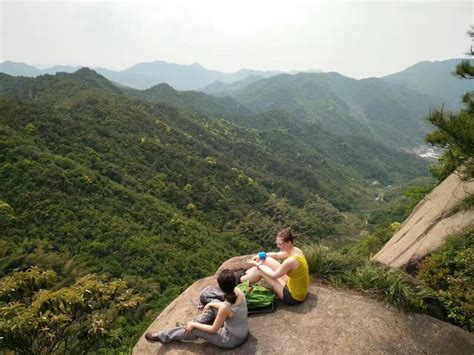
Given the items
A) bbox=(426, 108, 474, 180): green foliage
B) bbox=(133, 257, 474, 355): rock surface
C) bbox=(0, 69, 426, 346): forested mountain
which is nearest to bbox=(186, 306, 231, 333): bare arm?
bbox=(133, 257, 474, 355): rock surface

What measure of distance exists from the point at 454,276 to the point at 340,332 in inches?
112

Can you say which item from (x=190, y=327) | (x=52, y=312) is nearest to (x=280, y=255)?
(x=190, y=327)

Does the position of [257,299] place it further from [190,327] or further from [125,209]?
[125,209]

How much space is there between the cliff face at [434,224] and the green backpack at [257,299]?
161 inches

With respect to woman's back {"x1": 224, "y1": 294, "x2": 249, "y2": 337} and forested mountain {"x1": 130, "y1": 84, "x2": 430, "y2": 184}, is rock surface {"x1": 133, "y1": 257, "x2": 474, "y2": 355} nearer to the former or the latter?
woman's back {"x1": 224, "y1": 294, "x2": 249, "y2": 337}

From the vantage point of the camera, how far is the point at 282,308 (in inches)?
259

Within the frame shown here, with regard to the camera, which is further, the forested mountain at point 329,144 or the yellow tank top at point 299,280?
the forested mountain at point 329,144

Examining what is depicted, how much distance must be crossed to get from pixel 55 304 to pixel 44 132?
53.5 metres

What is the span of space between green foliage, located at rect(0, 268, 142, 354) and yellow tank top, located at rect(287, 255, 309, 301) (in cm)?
403

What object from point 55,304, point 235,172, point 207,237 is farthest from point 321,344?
point 235,172

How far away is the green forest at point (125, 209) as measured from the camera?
7.73 m

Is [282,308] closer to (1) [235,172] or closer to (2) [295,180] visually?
(1) [235,172]

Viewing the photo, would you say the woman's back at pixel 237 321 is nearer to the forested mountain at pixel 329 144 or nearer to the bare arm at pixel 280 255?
the bare arm at pixel 280 255

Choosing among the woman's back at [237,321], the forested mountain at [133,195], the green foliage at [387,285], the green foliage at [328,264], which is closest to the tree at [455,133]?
the green foliage at [387,285]
